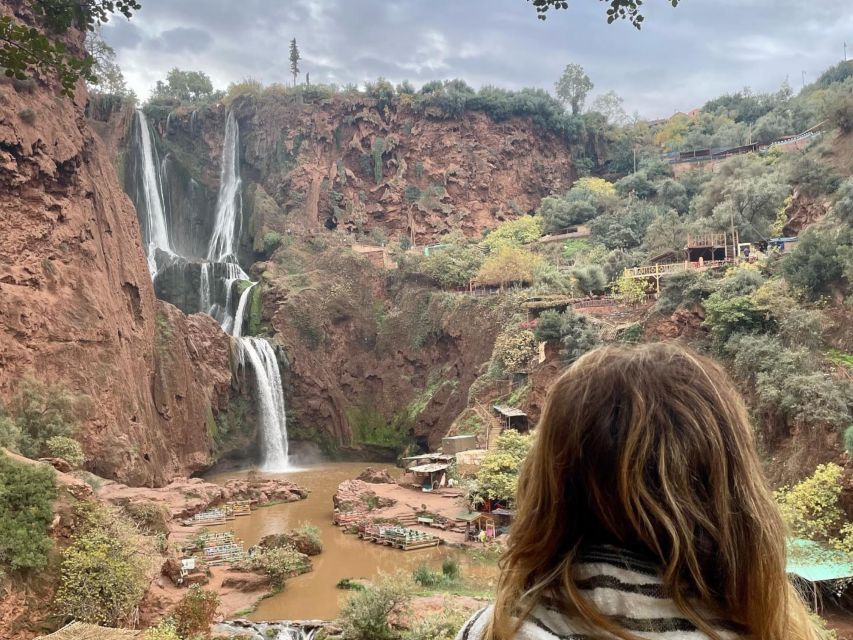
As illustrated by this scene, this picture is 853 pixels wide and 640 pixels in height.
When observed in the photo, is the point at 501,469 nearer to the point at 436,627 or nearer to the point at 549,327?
the point at 549,327

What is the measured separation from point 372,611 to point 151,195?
3615 cm

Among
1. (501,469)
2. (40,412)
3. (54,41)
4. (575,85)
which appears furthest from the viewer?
(575,85)

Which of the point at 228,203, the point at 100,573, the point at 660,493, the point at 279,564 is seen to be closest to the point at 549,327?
the point at 279,564

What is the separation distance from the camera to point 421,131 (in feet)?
162

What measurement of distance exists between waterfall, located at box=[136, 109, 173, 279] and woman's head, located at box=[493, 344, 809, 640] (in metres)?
41.8

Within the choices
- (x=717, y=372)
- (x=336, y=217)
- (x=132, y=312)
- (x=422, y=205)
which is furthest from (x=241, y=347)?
(x=717, y=372)

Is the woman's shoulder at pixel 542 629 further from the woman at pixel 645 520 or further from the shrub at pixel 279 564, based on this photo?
the shrub at pixel 279 564

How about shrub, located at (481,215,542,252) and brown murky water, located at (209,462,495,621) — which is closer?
brown murky water, located at (209,462,495,621)

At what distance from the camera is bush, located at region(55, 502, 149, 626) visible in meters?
11.3

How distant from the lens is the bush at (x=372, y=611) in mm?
11609

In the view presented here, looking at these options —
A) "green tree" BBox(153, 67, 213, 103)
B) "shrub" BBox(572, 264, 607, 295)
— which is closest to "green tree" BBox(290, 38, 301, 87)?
"green tree" BBox(153, 67, 213, 103)

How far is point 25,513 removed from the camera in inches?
460

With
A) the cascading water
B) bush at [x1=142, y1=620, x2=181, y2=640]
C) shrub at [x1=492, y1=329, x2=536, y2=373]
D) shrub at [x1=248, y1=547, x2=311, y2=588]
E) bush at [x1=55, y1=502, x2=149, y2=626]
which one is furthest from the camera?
the cascading water

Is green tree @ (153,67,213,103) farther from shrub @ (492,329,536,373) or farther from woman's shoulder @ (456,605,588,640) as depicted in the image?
woman's shoulder @ (456,605,588,640)
